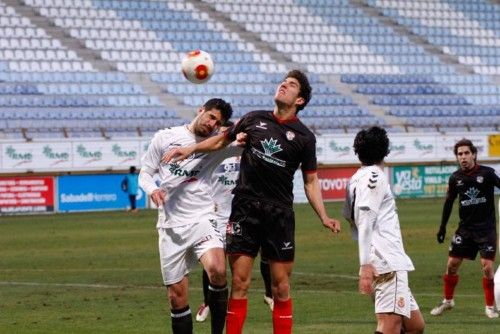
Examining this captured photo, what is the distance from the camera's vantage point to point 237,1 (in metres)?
53.1

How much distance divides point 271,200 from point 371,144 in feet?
4.90

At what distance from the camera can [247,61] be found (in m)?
51.0

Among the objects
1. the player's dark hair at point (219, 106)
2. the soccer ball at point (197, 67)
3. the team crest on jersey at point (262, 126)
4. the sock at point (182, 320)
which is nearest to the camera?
the team crest on jersey at point (262, 126)

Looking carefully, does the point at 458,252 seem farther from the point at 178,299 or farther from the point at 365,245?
the point at 365,245

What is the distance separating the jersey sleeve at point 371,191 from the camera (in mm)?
8648

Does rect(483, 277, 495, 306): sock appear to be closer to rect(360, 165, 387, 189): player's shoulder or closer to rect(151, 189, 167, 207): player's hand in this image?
rect(151, 189, 167, 207): player's hand

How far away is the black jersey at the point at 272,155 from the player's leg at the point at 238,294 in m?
0.53

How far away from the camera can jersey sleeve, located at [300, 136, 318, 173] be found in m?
10.1

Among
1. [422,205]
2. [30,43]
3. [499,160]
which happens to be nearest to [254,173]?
[422,205]

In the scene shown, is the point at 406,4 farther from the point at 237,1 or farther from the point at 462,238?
the point at 462,238

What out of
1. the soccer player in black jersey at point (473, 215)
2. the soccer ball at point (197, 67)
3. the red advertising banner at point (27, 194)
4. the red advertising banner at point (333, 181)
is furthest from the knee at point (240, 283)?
the red advertising banner at point (333, 181)

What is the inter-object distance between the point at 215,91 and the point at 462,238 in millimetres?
33979

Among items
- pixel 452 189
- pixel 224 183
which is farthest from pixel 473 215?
pixel 224 183

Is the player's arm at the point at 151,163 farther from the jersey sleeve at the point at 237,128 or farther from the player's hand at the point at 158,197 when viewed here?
the jersey sleeve at the point at 237,128
